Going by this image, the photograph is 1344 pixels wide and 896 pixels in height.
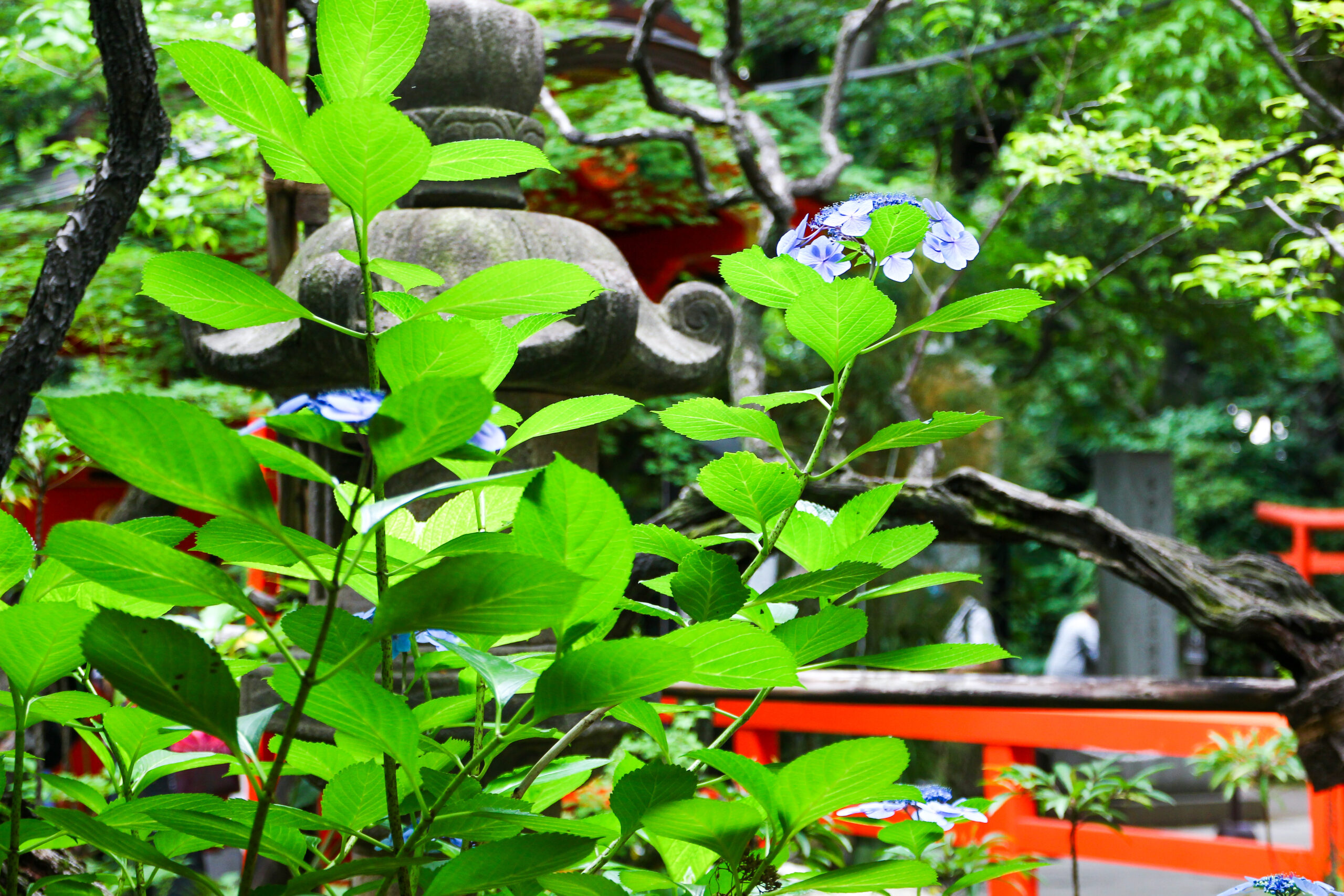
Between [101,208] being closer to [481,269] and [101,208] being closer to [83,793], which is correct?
[481,269]

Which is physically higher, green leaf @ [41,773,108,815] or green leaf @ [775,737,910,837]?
green leaf @ [775,737,910,837]

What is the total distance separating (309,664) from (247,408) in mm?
4375

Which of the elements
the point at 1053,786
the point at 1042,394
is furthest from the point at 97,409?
the point at 1042,394

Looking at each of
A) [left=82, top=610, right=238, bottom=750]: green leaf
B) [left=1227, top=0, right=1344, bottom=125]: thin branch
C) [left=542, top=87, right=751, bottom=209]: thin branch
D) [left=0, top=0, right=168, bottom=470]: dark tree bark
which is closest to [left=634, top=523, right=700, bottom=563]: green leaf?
[left=82, top=610, right=238, bottom=750]: green leaf

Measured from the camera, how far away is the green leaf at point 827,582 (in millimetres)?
673

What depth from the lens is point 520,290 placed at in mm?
622

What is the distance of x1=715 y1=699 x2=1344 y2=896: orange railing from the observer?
3148mm

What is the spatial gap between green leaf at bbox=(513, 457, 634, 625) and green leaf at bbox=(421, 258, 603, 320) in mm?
118

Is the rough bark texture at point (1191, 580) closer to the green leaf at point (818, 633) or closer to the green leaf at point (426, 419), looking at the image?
the green leaf at point (818, 633)

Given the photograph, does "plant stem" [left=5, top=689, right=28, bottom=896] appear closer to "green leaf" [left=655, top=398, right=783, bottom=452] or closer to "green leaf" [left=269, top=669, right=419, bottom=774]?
"green leaf" [left=269, top=669, right=419, bottom=774]

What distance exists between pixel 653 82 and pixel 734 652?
16.5 ft

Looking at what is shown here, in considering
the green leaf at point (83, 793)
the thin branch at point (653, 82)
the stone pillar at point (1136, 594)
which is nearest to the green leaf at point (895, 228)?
the green leaf at point (83, 793)

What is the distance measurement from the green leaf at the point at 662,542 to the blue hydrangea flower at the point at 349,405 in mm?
257

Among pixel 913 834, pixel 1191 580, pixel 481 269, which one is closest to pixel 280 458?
pixel 913 834
